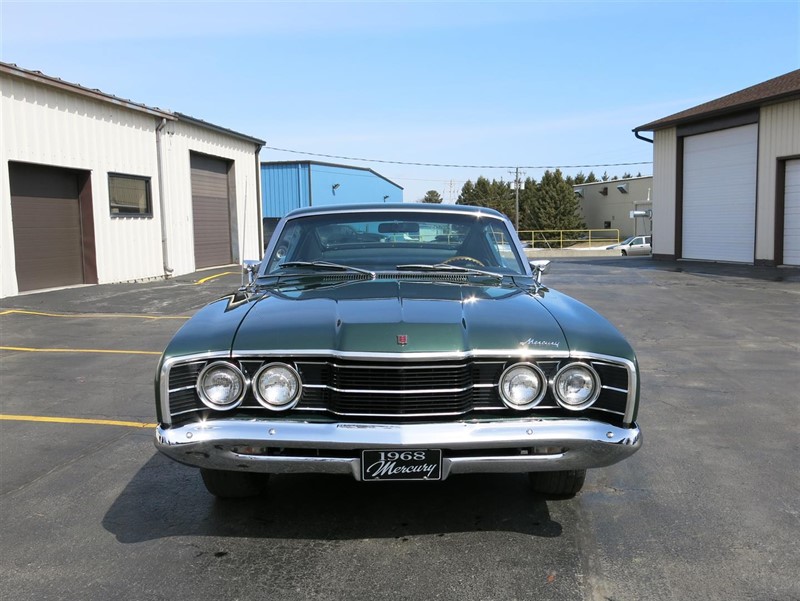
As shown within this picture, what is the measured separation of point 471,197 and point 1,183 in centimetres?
7719

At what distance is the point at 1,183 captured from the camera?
12.1 m

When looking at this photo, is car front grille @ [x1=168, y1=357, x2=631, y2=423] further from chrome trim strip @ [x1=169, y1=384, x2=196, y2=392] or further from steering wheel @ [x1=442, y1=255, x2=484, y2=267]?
steering wheel @ [x1=442, y1=255, x2=484, y2=267]

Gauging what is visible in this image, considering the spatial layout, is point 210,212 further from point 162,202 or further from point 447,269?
point 447,269

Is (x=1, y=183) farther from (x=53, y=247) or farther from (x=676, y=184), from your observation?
(x=676, y=184)

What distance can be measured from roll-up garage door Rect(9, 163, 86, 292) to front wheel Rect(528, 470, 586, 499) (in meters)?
12.3

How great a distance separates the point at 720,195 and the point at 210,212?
15623mm

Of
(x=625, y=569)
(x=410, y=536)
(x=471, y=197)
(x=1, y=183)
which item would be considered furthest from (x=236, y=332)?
(x=471, y=197)

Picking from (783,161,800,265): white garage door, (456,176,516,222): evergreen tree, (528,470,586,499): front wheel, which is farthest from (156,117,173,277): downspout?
(456,176,516,222): evergreen tree

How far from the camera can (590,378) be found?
292 cm

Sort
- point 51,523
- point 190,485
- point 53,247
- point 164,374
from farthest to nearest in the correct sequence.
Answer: point 53,247 < point 190,485 < point 51,523 < point 164,374

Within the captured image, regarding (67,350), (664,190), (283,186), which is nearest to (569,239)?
(283,186)

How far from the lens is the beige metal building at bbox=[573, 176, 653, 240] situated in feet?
180

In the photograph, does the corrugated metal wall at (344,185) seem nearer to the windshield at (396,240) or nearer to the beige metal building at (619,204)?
the beige metal building at (619,204)

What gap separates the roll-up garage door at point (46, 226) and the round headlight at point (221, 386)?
38.8ft
